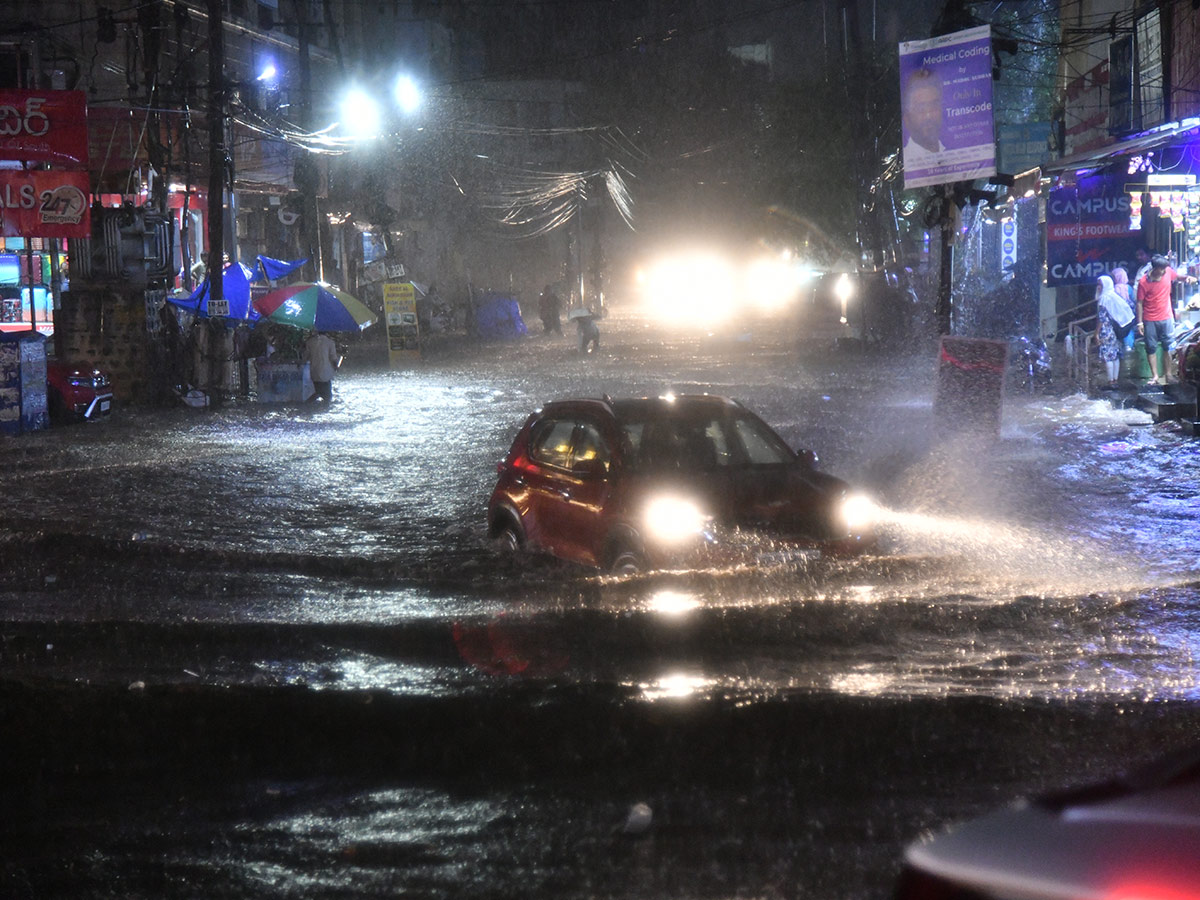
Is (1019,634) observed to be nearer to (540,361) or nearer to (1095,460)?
(1095,460)

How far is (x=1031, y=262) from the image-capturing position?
33.5m

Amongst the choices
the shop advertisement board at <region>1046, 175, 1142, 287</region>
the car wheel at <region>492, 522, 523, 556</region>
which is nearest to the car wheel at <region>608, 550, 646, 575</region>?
the car wheel at <region>492, 522, 523, 556</region>

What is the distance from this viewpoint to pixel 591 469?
8836 mm

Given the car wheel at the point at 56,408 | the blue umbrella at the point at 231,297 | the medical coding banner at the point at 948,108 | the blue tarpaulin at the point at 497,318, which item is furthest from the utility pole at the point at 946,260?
the blue tarpaulin at the point at 497,318

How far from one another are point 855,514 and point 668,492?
4.39ft

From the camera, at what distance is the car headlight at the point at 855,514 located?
8.54 m

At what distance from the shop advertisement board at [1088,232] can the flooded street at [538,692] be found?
9.76 metres

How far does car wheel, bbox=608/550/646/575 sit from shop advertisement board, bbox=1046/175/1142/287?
16854mm

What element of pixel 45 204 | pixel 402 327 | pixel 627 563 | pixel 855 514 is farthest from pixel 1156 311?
pixel 402 327

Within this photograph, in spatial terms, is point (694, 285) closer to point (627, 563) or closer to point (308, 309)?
point (308, 309)

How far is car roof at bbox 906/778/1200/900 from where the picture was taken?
201 centimetres

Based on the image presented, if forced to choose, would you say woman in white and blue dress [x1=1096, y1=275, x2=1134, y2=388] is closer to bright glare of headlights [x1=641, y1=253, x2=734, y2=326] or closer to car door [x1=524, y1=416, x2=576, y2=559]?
car door [x1=524, y1=416, x2=576, y2=559]

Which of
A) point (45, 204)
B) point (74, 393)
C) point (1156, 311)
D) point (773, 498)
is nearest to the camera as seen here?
point (773, 498)

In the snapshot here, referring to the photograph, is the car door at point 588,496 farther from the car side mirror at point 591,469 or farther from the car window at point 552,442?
the car window at point 552,442
